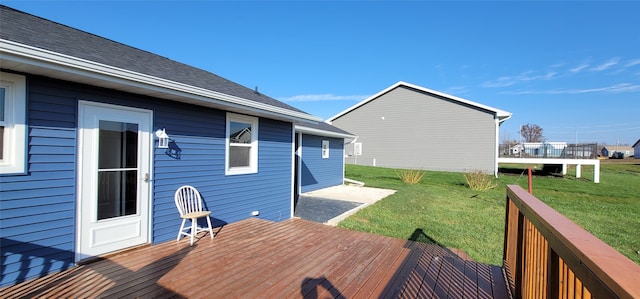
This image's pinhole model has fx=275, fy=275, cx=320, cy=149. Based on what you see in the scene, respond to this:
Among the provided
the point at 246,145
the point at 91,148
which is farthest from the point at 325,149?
the point at 91,148

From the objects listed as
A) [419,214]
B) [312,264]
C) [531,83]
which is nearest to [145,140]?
[312,264]

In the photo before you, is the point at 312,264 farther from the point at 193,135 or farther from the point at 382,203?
the point at 382,203

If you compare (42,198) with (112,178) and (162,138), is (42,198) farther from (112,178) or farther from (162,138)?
(162,138)

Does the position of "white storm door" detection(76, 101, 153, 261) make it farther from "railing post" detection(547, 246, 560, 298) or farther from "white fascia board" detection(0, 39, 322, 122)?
"railing post" detection(547, 246, 560, 298)

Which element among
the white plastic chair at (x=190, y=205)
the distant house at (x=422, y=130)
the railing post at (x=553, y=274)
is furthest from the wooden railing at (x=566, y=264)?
the distant house at (x=422, y=130)

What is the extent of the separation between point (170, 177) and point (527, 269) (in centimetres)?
445

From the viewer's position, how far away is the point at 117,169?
367 centimetres

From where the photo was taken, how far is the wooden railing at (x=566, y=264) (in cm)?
71

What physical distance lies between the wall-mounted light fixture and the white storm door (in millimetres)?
131

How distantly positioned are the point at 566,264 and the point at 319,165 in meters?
10.0

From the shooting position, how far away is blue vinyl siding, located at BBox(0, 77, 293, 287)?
114 inches

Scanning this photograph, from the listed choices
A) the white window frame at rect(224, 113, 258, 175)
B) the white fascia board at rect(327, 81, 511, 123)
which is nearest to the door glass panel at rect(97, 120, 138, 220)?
the white window frame at rect(224, 113, 258, 175)

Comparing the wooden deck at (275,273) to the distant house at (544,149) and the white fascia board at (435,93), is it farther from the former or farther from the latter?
the distant house at (544,149)

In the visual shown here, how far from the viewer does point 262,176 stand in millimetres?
5926
